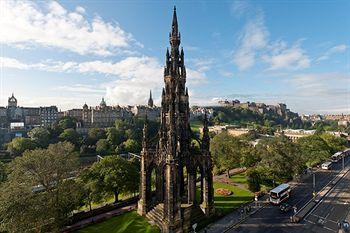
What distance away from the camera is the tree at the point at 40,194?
2581cm

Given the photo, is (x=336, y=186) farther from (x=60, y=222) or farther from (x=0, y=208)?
(x=0, y=208)

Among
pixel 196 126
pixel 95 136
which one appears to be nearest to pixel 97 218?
pixel 95 136

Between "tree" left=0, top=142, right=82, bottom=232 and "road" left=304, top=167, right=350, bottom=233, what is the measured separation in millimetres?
32547

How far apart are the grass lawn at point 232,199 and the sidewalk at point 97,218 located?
14037 mm

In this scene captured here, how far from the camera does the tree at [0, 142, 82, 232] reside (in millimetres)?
25812

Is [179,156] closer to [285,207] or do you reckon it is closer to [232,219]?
[232,219]

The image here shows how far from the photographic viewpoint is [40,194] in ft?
96.9

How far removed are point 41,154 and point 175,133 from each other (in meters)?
20.6

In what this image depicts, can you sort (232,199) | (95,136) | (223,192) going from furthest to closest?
(95,136), (223,192), (232,199)

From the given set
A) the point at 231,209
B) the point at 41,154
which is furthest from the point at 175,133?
the point at 41,154

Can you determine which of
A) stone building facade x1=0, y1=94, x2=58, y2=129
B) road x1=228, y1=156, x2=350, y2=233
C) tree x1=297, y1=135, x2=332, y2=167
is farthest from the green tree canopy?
stone building facade x1=0, y1=94, x2=58, y2=129

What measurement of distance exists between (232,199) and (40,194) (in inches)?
1181

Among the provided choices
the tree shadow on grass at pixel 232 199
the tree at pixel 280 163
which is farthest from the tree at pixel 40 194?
the tree at pixel 280 163

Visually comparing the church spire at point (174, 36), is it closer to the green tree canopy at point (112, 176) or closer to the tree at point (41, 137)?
the green tree canopy at point (112, 176)
